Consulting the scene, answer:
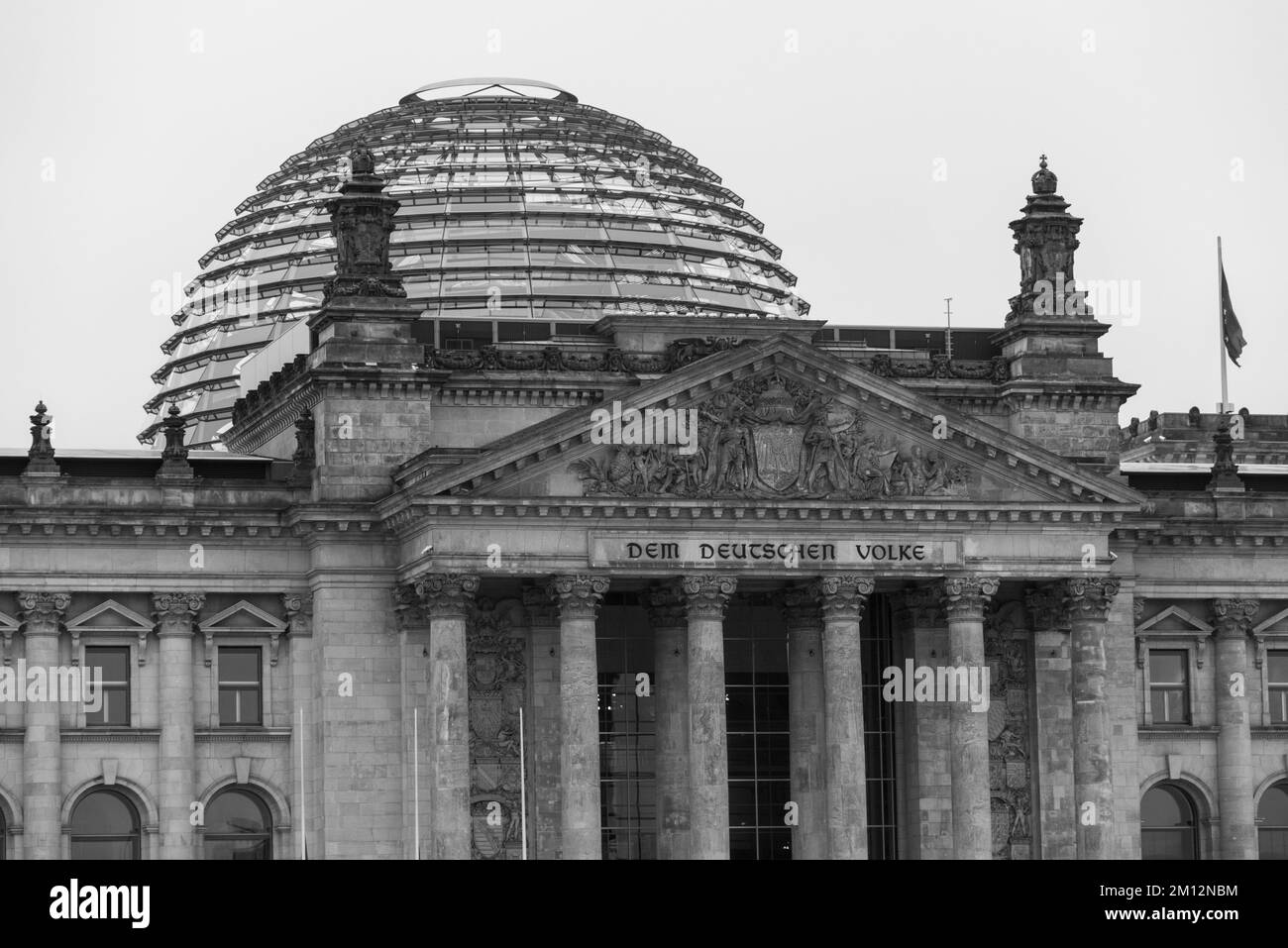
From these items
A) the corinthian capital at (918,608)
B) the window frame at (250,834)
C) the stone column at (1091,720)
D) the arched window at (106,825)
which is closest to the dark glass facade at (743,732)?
the corinthian capital at (918,608)

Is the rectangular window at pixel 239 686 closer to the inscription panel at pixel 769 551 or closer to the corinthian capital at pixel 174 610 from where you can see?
the corinthian capital at pixel 174 610

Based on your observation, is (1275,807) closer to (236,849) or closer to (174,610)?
(236,849)

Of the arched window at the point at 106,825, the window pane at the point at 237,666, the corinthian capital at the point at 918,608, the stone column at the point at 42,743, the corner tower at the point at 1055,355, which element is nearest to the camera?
the stone column at the point at 42,743

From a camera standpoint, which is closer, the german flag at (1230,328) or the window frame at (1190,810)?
the window frame at (1190,810)

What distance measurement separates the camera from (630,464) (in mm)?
86375

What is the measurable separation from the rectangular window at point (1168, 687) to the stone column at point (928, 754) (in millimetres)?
7791

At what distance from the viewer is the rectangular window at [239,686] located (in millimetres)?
88375

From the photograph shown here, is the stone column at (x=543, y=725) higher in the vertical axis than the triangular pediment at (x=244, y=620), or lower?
Answer: lower

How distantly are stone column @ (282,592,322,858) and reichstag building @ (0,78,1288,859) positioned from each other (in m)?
0.12

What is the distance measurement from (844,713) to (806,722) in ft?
11.3

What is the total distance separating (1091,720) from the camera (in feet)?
293

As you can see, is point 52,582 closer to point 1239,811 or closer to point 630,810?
point 630,810

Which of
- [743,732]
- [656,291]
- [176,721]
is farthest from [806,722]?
[656,291]

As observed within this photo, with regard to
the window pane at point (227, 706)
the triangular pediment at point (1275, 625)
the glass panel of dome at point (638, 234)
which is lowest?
the window pane at point (227, 706)
